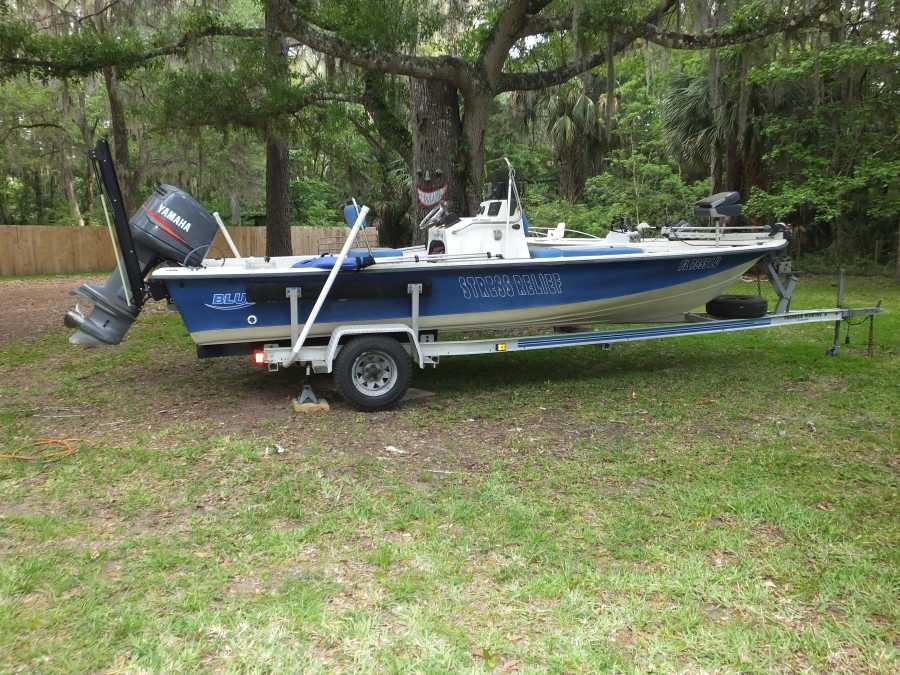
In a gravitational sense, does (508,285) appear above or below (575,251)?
below

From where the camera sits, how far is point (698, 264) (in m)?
7.11

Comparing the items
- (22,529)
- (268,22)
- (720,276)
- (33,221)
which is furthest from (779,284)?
(33,221)

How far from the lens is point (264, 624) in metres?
2.83

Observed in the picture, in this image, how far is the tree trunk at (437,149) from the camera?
952cm

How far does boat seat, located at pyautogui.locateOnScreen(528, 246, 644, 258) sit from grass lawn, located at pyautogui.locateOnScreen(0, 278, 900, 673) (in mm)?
1387

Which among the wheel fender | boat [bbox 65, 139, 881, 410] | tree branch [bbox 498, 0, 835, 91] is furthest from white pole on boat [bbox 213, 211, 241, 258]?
tree branch [bbox 498, 0, 835, 91]

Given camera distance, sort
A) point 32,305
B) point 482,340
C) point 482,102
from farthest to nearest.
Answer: point 32,305
point 482,102
point 482,340

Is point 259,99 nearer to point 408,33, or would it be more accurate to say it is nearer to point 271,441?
point 408,33

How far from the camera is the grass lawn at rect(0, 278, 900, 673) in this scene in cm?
272

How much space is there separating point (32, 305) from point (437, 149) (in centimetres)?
898

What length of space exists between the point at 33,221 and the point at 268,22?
24.7m

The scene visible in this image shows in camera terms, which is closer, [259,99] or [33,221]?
[259,99]

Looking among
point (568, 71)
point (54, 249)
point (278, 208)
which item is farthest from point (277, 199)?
point (54, 249)

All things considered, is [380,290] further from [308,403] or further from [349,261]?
[308,403]
